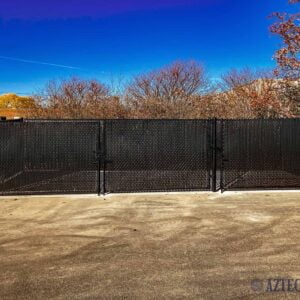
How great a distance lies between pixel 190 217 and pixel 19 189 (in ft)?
13.6

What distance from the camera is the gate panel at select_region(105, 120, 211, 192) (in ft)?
30.7

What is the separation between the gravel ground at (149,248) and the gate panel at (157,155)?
917 mm

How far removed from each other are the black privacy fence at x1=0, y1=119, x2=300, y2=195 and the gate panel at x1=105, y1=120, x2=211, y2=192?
0.02 m

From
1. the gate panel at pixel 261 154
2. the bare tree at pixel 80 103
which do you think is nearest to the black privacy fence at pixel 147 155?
the gate panel at pixel 261 154

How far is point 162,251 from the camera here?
17.3 ft

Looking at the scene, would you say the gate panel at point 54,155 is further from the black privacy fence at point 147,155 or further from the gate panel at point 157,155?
the gate panel at point 157,155

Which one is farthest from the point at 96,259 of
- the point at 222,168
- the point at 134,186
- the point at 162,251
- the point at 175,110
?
the point at 175,110

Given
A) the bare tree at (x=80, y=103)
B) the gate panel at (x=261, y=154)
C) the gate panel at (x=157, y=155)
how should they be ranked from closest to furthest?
the gate panel at (x=157, y=155) → the gate panel at (x=261, y=154) → the bare tree at (x=80, y=103)

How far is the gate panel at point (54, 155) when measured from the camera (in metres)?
9.16

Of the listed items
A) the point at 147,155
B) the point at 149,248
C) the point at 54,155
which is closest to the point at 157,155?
the point at 147,155

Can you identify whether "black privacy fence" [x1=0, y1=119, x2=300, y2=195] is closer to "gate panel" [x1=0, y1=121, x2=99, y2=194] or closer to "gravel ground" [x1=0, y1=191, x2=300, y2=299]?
"gate panel" [x1=0, y1=121, x2=99, y2=194]

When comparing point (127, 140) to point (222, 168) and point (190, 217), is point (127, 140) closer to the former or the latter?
point (222, 168)

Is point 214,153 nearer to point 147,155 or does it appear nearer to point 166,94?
point 147,155

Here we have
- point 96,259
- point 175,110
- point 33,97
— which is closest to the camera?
point 96,259
